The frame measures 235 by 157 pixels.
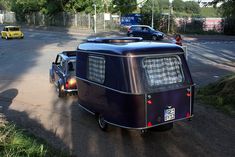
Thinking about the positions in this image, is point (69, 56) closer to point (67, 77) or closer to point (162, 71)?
point (67, 77)

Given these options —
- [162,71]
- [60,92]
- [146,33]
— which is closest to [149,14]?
[146,33]

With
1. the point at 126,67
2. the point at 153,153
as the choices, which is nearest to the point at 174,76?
the point at 126,67

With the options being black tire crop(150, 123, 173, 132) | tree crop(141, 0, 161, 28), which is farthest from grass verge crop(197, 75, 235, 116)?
tree crop(141, 0, 161, 28)

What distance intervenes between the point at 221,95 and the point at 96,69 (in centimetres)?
489

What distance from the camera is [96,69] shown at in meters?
9.20

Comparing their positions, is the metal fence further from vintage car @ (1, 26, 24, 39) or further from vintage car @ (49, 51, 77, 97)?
vintage car @ (49, 51, 77, 97)

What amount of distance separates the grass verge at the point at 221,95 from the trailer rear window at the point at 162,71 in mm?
2877

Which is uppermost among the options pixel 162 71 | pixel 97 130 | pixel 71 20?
pixel 71 20

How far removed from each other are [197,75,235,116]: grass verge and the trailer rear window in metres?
2.88

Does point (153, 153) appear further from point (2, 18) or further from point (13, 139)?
point (2, 18)

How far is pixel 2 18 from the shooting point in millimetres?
99500

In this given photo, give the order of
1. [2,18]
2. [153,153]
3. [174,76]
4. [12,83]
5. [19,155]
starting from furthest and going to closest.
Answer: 1. [2,18]
2. [12,83]
3. [174,76]
4. [153,153]
5. [19,155]

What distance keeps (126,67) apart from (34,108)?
4816 millimetres

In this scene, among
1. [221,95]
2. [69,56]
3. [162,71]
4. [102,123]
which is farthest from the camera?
[69,56]
